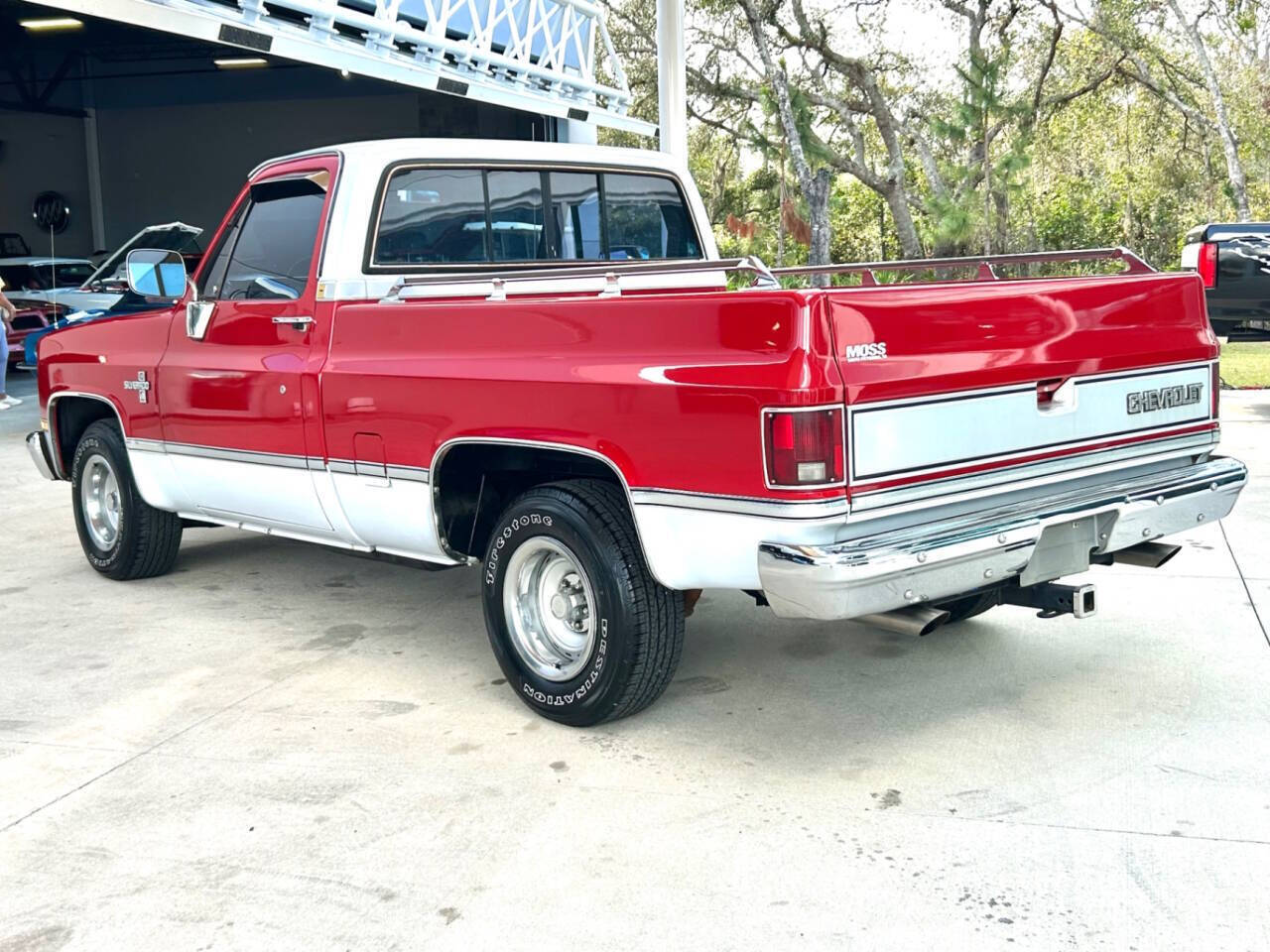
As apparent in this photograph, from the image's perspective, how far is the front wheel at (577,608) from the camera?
418cm

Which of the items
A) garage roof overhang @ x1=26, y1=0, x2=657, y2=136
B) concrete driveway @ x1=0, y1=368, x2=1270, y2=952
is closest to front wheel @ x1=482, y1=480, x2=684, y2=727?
concrete driveway @ x1=0, y1=368, x2=1270, y2=952

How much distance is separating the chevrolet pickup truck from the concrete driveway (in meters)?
0.42

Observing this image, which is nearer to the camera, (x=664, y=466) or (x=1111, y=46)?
(x=664, y=466)

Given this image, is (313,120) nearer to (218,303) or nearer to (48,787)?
(218,303)

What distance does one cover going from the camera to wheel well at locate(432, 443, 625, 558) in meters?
4.61

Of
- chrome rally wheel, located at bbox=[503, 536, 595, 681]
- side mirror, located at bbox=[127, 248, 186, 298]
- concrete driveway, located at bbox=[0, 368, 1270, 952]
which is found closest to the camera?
concrete driveway, located at bbox=[0, 368, 1270, 952]

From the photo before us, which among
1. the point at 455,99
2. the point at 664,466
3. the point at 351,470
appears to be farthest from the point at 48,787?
the point at 455,99

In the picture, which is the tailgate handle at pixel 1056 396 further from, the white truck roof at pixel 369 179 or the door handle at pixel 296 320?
the door handle at pixel 296 320

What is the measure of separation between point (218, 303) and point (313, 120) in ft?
76.7

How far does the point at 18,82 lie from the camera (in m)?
27.3

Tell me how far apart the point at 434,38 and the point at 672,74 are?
266 cm

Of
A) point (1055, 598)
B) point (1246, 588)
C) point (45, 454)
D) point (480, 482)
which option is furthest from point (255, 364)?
point (1246, 588)

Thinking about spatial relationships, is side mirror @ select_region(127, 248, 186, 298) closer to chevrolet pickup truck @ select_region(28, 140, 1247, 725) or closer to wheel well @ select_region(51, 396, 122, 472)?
chevrolet pickup truck @ select_region(28, 140, 1247, 725)

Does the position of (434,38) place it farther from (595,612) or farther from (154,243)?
(595,612)
